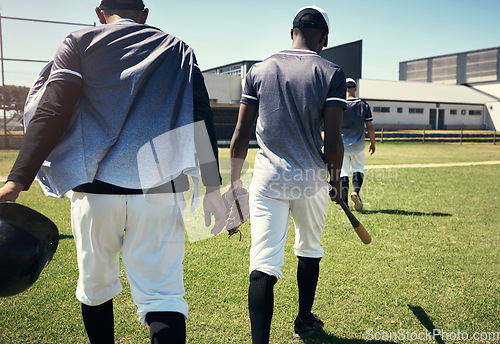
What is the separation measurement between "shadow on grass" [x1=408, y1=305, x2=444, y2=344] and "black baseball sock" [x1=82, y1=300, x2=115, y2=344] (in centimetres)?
229

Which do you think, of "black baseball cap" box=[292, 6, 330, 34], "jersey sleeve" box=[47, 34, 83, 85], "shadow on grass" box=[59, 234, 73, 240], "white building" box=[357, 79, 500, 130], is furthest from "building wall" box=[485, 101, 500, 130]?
"jersey sleeve" box=[47, 34, 83, 85]

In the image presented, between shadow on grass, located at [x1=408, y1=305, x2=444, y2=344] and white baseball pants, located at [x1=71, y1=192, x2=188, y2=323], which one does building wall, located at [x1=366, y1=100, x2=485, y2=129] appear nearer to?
shadow on grass, located at [x1=408, y1=305, x2=444, y2=344]

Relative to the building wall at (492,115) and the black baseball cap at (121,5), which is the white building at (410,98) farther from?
the black baseball cap at (121,5)

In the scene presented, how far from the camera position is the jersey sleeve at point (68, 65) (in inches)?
69.7

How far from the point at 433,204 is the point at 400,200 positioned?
25.2 inches

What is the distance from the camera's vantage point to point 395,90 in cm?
4450

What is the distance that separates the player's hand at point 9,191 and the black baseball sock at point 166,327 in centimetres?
80

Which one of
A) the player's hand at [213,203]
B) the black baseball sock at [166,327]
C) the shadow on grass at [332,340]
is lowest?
the shadow on grass at [332,340]

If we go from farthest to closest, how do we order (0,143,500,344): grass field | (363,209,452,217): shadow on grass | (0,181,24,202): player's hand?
(363,209,452,217): shadow on grass
(0,143,500,344): grass field
(0,181,24,202): player's hand

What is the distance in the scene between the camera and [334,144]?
2.62 metres

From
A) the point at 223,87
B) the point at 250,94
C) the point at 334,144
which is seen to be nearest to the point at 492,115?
the point at 223,87

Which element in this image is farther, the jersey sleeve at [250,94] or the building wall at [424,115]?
the building wall at [424,115]

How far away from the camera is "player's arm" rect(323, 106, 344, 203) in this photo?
2541 mm

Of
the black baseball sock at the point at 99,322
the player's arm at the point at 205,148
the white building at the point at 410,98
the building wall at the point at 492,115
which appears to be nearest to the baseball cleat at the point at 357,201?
the player's arm at the point at 205,148
